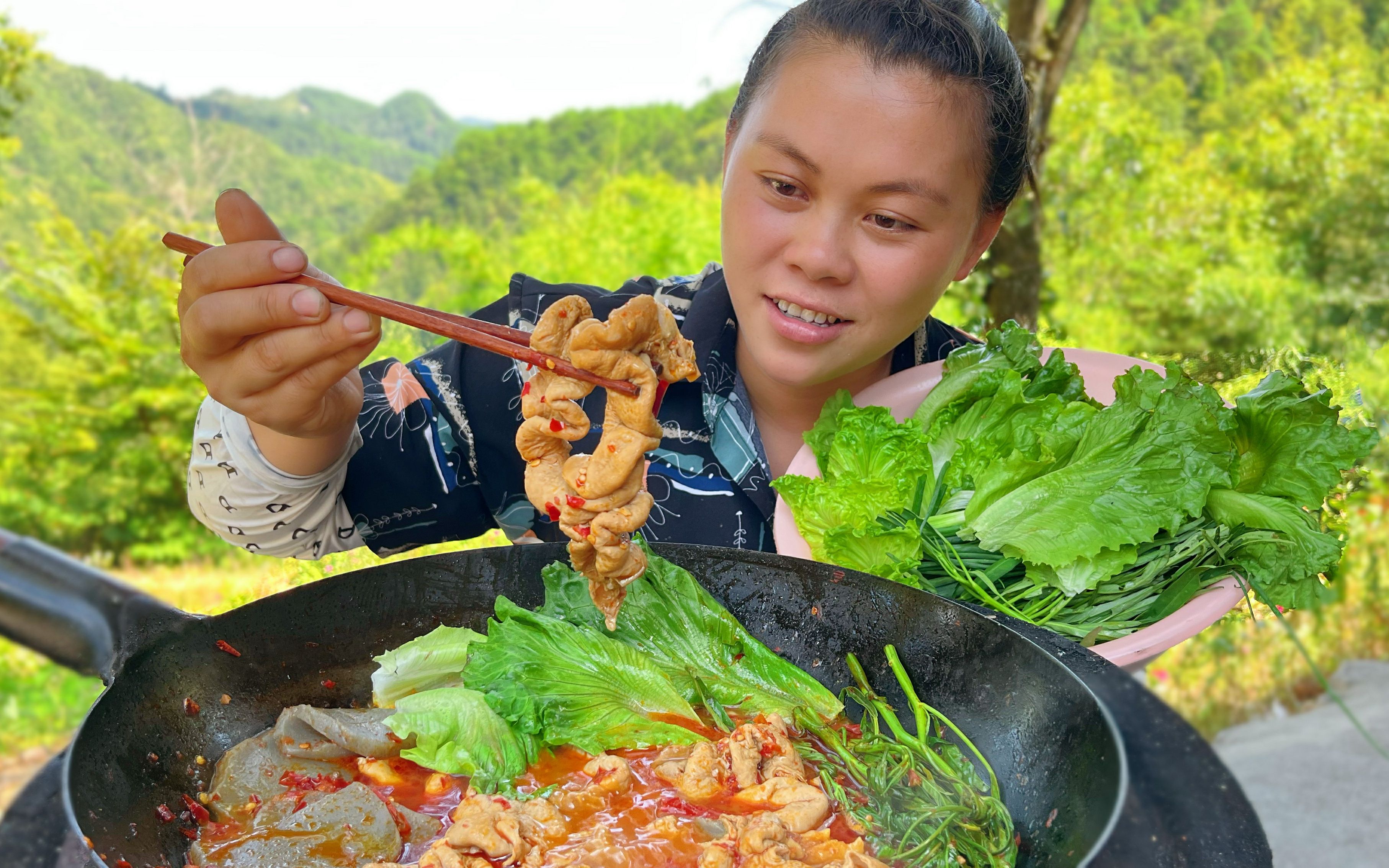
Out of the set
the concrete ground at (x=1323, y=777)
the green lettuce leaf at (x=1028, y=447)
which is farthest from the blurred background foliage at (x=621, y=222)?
the green lettuce leaf at (x=1028, y=447)

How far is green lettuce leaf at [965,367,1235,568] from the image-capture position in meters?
2.09

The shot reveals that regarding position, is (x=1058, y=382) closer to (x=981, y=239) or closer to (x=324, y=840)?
(x=981, y=239)

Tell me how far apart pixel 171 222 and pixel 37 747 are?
8.65m

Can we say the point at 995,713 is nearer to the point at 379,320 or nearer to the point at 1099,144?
the point at 379,320

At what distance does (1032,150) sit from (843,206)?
3.15m

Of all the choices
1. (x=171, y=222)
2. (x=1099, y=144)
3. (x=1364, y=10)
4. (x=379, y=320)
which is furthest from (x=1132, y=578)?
(x=1364, y=10)

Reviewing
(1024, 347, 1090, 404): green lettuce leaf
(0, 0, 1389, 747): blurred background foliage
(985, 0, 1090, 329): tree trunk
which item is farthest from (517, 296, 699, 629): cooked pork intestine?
(985, 0, 1090, 329): tree trunk

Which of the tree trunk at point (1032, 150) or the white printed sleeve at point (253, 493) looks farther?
the tree trunk at point (1032, 150)

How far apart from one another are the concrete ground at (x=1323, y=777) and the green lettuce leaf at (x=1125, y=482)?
2791mm

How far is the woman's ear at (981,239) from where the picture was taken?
2.46 m

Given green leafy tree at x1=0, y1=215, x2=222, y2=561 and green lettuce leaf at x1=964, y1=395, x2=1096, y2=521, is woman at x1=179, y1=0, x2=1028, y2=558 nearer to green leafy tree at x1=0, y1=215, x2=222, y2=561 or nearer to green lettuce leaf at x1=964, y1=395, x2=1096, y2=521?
green lettuce leaf at x1=964, y1=395, x2=1096, y2=521

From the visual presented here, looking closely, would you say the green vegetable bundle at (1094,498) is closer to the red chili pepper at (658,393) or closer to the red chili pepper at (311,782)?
the red chili pepper at (658,393)

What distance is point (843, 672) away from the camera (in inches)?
77.7

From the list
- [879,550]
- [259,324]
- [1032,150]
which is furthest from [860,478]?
[1032,150]
